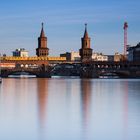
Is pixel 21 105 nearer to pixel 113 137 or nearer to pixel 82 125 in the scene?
pixel 82 125

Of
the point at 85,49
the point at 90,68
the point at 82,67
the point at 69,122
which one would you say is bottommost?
the point at 69,122

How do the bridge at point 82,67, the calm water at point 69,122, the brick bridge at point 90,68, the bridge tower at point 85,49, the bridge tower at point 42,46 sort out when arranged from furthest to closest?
the bridge tower at point 85,49
the bridge tower at point 42,46
the brick bridge at point 90,68
the bridge at point 82,67
the calm water at point 69,122

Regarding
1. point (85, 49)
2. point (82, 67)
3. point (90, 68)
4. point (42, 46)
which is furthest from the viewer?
point (85, 49)

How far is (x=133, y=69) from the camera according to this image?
165 metres

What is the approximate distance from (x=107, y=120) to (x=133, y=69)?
438 ft

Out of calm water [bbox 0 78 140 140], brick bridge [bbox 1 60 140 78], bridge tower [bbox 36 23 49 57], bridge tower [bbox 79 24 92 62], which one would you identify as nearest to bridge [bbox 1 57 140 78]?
brick bridge [bbox 1 60 140 78]

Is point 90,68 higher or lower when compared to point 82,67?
lower

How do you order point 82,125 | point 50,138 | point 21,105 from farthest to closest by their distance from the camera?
point 21,105
point 82,125
point 50,138

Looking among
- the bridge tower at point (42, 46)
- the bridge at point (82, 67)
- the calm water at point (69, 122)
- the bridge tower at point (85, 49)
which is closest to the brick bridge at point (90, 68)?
the bridge at point (82, 67)

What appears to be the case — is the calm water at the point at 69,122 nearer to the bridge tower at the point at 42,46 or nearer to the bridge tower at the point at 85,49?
the bridge tower at the point at 42,46

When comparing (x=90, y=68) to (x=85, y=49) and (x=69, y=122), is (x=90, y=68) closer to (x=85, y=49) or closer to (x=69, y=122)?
(x=85, y=49)

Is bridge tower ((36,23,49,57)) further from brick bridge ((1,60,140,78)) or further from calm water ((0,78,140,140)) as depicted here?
calm water ((0,78,140,140))

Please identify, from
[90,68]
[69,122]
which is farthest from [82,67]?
[69,122]

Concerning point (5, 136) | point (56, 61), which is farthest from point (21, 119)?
point (56, 61)
